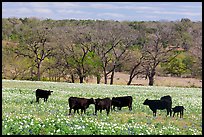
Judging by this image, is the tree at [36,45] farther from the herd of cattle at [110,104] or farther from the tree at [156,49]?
the herd of cattle at [110,104]

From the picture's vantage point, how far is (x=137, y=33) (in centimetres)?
7588

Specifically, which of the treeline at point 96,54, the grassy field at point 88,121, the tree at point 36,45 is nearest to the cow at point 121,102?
the grassy field at point 88,121

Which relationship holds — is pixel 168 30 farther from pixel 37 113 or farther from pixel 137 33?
pixel 37 113

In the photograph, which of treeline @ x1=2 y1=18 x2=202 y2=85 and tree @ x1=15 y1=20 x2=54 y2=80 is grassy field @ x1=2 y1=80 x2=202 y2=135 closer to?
treeline @ x1=2 y1=18 x2=202 y2=85

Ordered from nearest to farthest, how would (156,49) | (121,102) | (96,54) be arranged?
(121,102)
(156,49)
(96,54)

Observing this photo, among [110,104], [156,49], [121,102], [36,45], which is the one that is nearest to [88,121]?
[110,104]

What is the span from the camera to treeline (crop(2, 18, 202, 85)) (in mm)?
70125

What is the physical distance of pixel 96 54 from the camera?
71.6 metres

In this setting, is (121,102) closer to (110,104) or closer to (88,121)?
(110,104)

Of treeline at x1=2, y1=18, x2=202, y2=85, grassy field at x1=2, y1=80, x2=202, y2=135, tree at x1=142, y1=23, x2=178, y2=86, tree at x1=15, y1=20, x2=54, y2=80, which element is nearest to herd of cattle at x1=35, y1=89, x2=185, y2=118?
grassy field at x1=2, y1=80, x2=202, y2=135

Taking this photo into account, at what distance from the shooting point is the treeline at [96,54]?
70.1 m

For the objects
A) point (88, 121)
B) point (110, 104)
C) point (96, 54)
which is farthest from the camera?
point (96, 54)

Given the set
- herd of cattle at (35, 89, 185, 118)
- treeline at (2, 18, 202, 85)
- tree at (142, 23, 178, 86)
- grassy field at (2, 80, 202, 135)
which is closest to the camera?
grassy field at (2, 80, 202, 135)

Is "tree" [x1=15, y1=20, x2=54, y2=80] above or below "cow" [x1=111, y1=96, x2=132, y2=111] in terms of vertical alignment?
above
